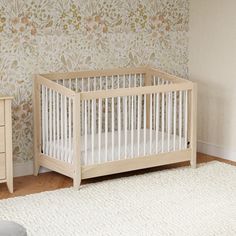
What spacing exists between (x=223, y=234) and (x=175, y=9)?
267 centimetres

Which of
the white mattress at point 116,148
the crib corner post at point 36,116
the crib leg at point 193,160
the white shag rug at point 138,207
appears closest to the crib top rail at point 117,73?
the crib corner post at point 36,116

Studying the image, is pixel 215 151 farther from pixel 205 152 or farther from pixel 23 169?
pixel 23 169

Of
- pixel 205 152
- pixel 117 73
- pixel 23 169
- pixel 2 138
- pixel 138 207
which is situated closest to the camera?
pixel 138 207

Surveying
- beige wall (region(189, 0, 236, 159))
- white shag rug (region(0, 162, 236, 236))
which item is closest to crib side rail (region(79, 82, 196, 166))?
white shag rug (region(0, 162, 236, 236))

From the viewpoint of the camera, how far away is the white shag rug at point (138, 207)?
12.3 feet

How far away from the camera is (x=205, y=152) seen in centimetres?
578

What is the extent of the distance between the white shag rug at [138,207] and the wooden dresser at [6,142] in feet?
0.89

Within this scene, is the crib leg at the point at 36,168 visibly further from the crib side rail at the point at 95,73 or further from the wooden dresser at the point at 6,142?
the crib side rail at the point at 95,73

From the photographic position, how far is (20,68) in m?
4.90

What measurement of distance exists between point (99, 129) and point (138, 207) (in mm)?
766

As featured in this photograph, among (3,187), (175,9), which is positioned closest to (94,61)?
(175,9)

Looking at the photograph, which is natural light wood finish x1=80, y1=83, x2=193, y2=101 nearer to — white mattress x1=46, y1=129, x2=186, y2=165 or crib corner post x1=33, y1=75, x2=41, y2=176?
white mattress x1=46, y1=129, x2=186, y2=165

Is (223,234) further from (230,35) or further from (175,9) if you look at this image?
(175,9)

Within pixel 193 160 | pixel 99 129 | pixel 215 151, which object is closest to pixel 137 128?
pixel 99 129
